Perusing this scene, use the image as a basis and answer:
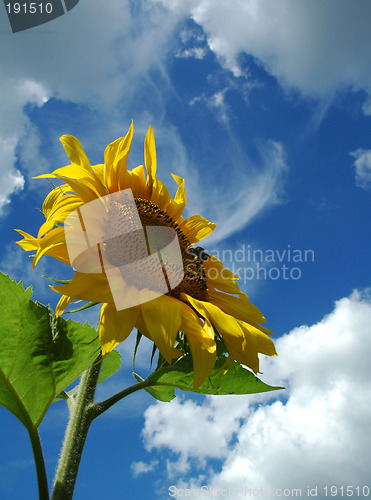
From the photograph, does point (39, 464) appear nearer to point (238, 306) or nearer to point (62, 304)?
point (62, 304)

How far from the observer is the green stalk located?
1904mm

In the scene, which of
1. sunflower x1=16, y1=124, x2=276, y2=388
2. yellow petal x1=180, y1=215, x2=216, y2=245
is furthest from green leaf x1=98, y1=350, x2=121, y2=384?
yellow petal x1=180, y1=215, x2=216, y2=245

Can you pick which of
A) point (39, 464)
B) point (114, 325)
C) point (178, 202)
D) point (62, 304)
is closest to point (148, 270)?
point (62, 304)

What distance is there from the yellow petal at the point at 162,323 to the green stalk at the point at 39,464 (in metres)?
0.71

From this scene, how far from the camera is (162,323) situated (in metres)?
2.02

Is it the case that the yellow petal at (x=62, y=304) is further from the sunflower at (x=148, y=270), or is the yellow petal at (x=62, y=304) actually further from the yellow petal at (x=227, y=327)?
the yellow petal at (x=227, y=327)

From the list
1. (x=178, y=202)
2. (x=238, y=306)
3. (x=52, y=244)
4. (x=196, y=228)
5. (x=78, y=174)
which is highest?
(x=178, y=202)

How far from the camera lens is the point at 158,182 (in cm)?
323

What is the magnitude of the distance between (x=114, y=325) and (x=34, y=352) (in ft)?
1.24

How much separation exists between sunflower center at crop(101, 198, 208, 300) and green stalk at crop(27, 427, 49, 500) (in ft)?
3.04

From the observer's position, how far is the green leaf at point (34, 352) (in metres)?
1.86

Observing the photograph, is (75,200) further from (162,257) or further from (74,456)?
(74,456)

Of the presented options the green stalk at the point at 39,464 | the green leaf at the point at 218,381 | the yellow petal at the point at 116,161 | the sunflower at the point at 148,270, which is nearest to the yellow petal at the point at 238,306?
the sunflower at the point at 148,270

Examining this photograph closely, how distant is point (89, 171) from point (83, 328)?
1.04m
